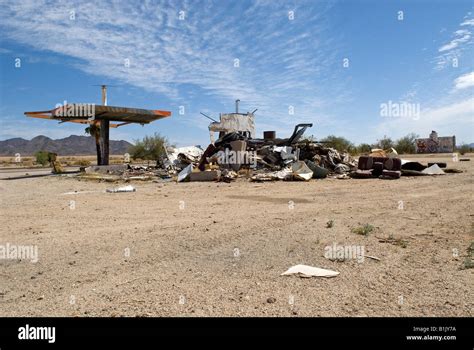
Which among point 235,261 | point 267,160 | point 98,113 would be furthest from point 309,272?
point 98,113

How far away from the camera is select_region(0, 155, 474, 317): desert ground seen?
11.8ft

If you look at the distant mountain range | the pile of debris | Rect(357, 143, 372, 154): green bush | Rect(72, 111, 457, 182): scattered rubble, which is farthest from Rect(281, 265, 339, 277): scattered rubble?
the distant mountain range

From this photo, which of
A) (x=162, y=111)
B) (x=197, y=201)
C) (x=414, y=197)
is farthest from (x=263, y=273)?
(x=162, y=111)

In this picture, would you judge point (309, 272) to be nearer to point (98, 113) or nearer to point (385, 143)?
point (98, 113)

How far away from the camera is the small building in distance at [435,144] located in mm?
51325

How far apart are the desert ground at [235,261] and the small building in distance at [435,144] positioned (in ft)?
154

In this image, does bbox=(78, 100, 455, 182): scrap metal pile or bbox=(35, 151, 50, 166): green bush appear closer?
bbox=(78, 100, 455, 182): scrap metal pile

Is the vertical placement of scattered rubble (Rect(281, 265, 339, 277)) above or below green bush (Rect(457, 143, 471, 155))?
below

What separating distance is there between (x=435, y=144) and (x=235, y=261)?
180 ft

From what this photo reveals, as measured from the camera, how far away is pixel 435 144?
51.5 m

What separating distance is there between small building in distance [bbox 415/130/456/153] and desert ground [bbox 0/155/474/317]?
1851 inches

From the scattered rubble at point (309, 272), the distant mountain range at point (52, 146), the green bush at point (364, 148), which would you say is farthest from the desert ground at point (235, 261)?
the distant mountain range at point (52, 146)

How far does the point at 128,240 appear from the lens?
20.1ft

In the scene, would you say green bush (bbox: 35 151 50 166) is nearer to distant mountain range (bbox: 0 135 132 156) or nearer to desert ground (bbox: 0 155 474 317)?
desert ground (bbox: 0 155 474 317)
